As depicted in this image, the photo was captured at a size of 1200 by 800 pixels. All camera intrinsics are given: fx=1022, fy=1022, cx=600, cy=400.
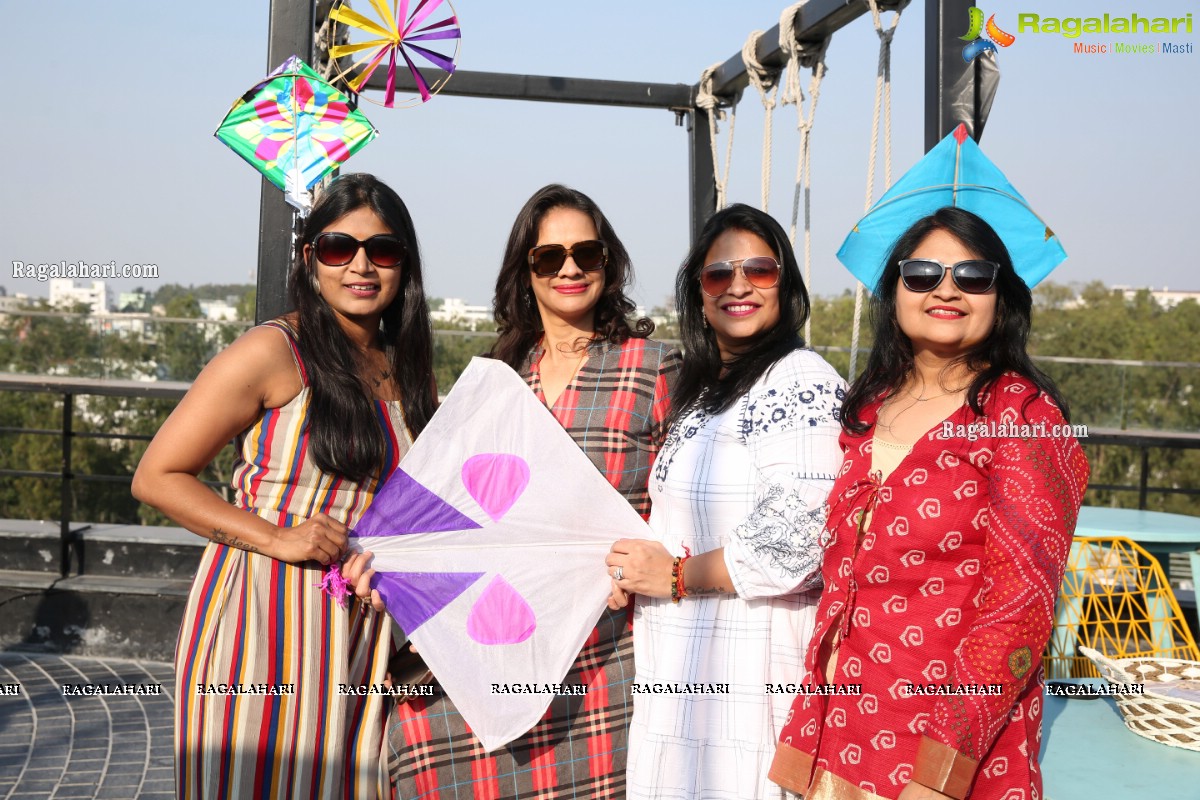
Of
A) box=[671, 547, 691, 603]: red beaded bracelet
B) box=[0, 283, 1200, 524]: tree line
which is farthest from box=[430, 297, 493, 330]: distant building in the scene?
box=[671, 547, 691, 603]: red beaded bracelet

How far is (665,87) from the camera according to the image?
15.1ft

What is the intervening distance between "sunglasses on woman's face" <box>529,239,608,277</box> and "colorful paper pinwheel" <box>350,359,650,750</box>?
28 centimetres

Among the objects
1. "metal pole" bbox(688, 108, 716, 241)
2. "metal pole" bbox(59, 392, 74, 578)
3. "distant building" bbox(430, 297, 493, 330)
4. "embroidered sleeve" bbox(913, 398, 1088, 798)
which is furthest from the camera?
"distant building" bbox(430, 297, 493, 330)

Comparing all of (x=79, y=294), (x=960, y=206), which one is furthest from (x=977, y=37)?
(x=79, y=294)

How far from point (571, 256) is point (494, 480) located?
569mm

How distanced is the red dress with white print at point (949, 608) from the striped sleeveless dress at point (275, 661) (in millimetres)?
1008

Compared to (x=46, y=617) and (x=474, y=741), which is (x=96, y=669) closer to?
(x=46, y=617)

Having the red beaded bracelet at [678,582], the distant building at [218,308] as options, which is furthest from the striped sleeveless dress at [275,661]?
the distant building at [218,308]

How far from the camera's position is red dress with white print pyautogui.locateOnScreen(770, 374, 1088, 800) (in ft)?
5.42

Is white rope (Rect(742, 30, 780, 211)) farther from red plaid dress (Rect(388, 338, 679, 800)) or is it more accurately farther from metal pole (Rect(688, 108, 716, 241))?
red plaid dress (Rect(388, 338, 679, 800))

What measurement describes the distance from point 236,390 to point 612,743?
116 centimetres

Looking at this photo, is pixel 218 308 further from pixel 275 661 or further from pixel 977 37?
pixel 977 37

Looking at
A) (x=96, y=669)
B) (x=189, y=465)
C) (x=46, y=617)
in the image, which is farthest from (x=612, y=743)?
(x=46, y=617)

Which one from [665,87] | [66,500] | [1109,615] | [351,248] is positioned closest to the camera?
[351,248]
